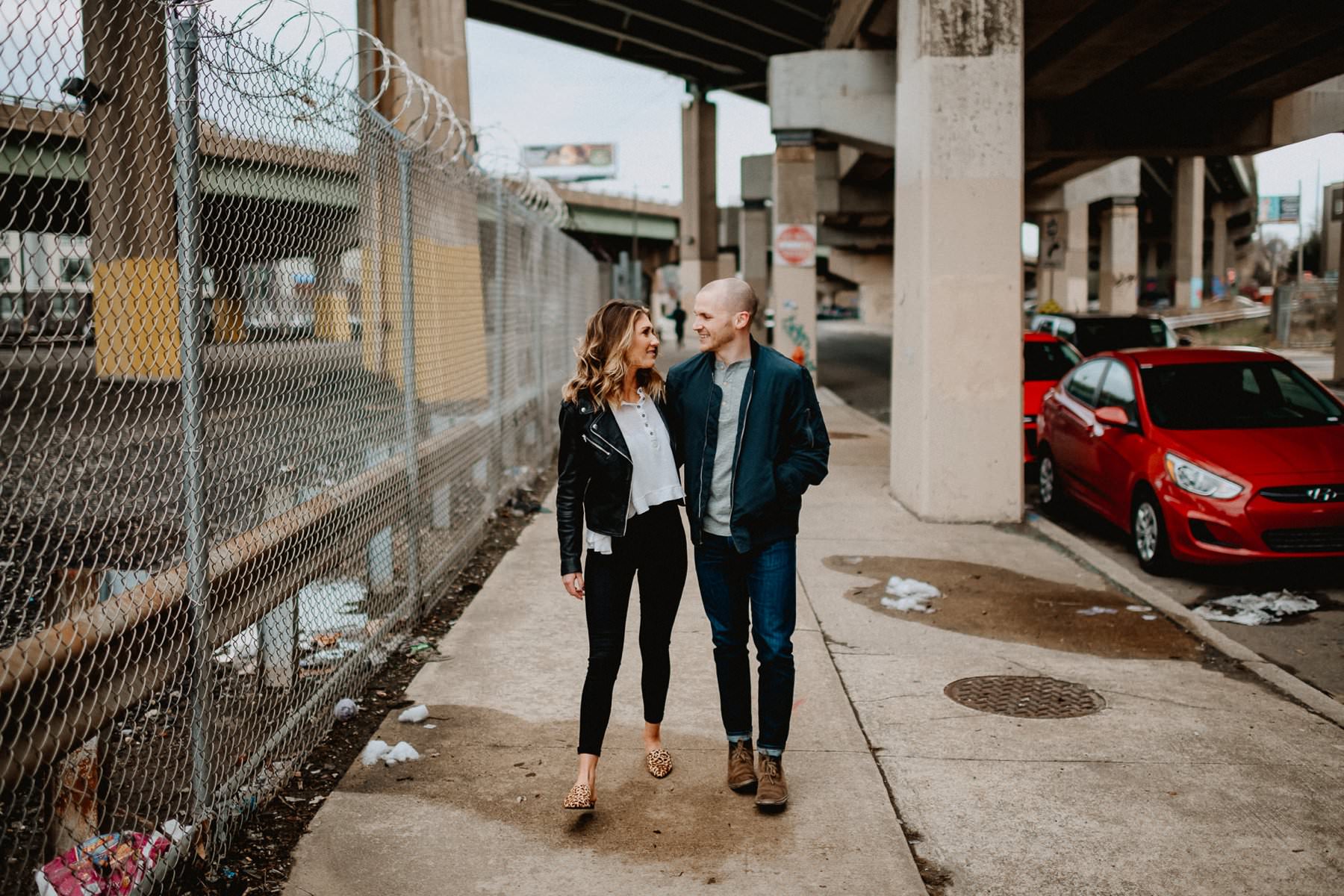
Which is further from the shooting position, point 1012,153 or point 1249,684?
point 1012,153

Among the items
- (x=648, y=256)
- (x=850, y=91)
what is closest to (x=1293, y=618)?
(x=850, y=91)

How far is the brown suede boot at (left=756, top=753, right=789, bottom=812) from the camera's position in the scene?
428 cm

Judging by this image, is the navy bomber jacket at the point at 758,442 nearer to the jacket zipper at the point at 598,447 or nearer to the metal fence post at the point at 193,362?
the jacket zipper at the point at 598,447

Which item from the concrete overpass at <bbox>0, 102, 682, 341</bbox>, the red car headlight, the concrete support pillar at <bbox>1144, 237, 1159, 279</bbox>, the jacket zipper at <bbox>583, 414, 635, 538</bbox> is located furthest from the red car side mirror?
the concrete support pillar at <bbox>1144, 237, 1159, 279</bbox>

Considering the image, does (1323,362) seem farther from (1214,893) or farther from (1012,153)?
(1214,893)

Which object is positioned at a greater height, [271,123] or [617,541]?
[271,123]

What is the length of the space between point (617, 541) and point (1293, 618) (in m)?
5.27

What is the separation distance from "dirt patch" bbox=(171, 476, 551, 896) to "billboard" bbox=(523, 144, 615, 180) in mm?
146783

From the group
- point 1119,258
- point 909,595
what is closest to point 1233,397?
point 909,595

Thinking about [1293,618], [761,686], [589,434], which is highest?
[589,434]

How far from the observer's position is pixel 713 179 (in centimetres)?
5391

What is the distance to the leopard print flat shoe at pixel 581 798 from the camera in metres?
4.24

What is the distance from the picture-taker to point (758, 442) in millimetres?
4316

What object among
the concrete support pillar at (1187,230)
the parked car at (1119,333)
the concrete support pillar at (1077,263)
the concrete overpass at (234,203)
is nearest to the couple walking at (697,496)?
the concrete overpass at (234,203)
